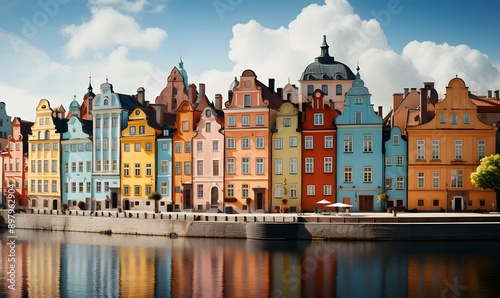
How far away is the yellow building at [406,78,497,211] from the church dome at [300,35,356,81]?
31728 millimetres

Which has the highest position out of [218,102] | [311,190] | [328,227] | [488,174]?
[218,102]

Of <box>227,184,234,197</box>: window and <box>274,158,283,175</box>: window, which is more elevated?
<box>274,158,283,175</box>: window

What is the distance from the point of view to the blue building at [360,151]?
7938 cm

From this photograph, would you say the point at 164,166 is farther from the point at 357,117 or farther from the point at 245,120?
the point at 357,117

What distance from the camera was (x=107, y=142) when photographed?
92375 mm

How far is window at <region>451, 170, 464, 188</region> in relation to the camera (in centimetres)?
7800

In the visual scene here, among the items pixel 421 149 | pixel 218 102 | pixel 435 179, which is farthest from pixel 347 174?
pixel 218 102

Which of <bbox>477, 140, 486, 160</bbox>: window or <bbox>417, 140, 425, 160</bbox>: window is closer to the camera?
<bbox>477, 140, 486, 160</bbox>: window

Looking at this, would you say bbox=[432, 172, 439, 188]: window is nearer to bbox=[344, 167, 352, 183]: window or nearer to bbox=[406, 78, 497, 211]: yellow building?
bbox=[406, 78, 497, 211]: yellow building

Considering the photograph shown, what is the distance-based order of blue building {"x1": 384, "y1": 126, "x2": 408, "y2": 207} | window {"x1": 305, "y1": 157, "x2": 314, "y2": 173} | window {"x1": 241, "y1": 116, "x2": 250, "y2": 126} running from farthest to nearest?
1. window {"x1": 241, "y1": 116, "x2": 250, "y2": 126}
2. window {"x1": 305, "y1": 157, "x2": 314, "y2": 173}
3. blue building {"x1": 384, "y1": 126, "x2": 408, "y2": 207}

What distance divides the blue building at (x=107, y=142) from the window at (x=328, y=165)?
27.9m

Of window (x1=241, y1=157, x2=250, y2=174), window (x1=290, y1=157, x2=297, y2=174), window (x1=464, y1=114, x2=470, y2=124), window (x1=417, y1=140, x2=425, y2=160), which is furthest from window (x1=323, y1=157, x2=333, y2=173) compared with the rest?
window (x1=464, y1=114, x2=470, y2=124)

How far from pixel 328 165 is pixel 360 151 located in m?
4.03

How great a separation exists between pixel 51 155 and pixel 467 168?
55.4 metres
